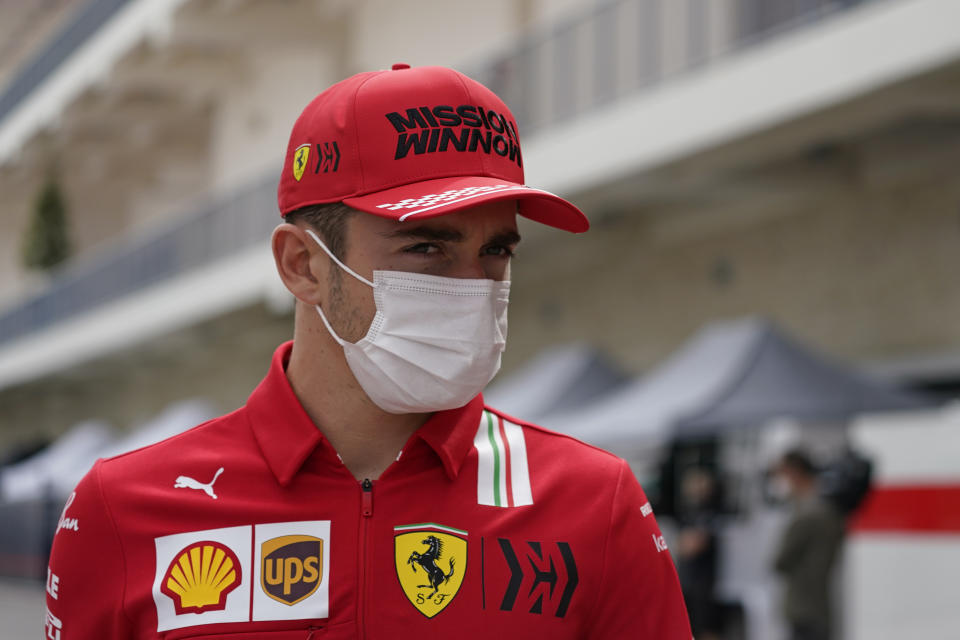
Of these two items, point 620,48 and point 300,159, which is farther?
point 620,48

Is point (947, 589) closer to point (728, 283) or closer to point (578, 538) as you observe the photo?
point (728, 283)

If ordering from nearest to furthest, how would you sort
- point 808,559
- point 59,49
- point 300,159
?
1. point 300,159
2. point 808,559
3. point 59,49

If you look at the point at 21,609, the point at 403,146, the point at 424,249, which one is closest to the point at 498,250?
the point at 424,249

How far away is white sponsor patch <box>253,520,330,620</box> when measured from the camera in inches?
87.0

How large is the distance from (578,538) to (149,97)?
24177 millimetres

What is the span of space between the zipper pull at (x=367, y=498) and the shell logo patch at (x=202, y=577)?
23 cm

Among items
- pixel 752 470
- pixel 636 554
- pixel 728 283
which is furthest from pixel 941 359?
pixel 636 554

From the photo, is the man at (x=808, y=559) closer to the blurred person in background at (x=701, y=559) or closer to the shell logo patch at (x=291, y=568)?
the blurred person in background at (x=701, y=559)

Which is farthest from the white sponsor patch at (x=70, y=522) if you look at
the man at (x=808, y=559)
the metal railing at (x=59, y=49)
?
the metal railing at (x=59, y=49)

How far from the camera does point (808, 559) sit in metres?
8.47

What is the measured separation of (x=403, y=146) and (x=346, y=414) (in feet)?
1.62

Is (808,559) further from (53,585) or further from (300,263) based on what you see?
(53,585)

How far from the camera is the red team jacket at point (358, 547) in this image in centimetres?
220

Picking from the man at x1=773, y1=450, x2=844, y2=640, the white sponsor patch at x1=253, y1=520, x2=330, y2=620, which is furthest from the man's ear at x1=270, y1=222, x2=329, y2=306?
the man at x1=773, y1=450, x2=844, y2=640
